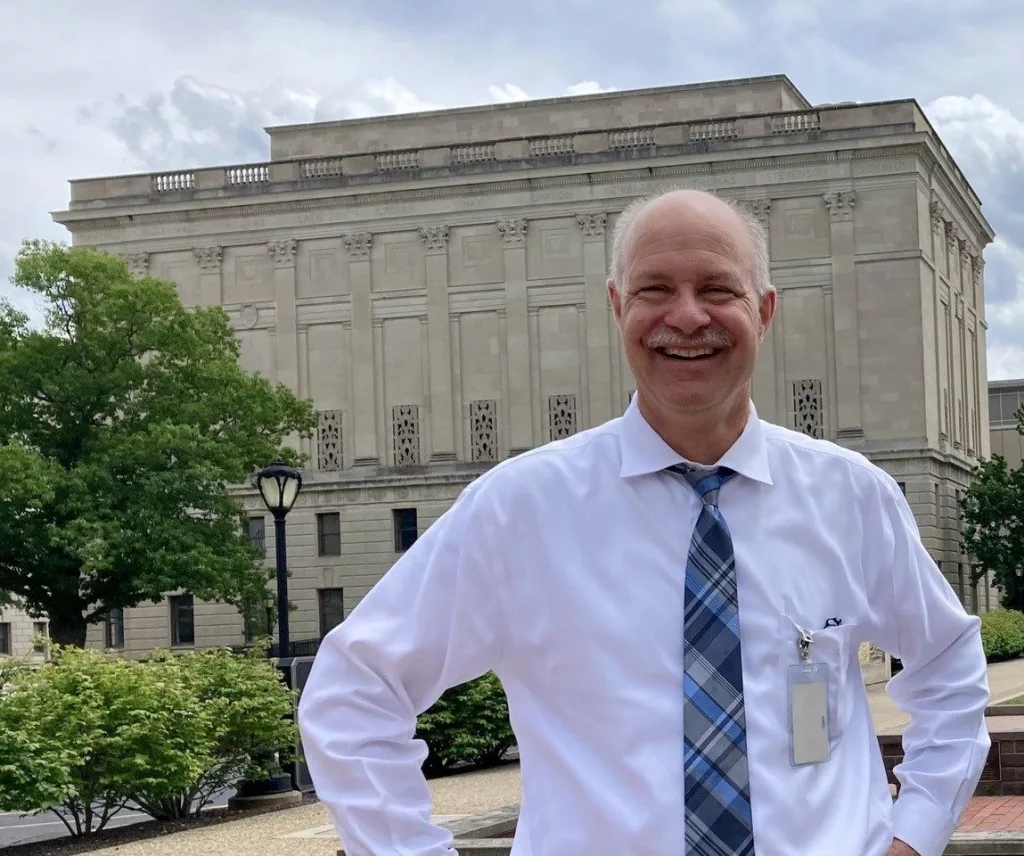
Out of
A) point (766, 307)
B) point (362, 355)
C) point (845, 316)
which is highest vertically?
point (845, 316)

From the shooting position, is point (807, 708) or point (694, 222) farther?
point (694, 222)

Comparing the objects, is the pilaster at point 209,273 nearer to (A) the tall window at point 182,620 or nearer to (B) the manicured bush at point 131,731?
(A) the tall window at point 182,620

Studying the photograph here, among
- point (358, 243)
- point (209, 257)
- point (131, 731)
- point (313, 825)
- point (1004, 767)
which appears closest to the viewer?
point (1004, 767)

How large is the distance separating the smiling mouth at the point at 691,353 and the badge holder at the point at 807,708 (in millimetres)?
531

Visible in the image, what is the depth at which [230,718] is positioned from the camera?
19.7 m

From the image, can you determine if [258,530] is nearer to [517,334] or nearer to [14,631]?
[14,631]

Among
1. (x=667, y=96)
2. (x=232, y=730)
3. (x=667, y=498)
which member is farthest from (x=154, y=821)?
(x=667, y=96)

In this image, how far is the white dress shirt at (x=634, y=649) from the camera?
316 centimetres

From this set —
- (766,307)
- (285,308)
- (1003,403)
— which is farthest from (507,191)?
(766,307)

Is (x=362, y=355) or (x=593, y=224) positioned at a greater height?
(x=593, y=224)

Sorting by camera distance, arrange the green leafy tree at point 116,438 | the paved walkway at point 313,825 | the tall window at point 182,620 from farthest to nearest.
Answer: the tall window at point 182,620 < the green leafy tree at point 116,438 < the paved walkway at point 313,825

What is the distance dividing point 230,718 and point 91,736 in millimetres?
2570

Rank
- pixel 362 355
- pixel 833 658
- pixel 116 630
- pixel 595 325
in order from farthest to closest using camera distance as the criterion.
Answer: pixel 116 630
pixel 362 355
pixel 595 325
pixel 833 658

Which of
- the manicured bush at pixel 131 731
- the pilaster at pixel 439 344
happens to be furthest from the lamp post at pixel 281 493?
the pilaster at pixel 439 344
